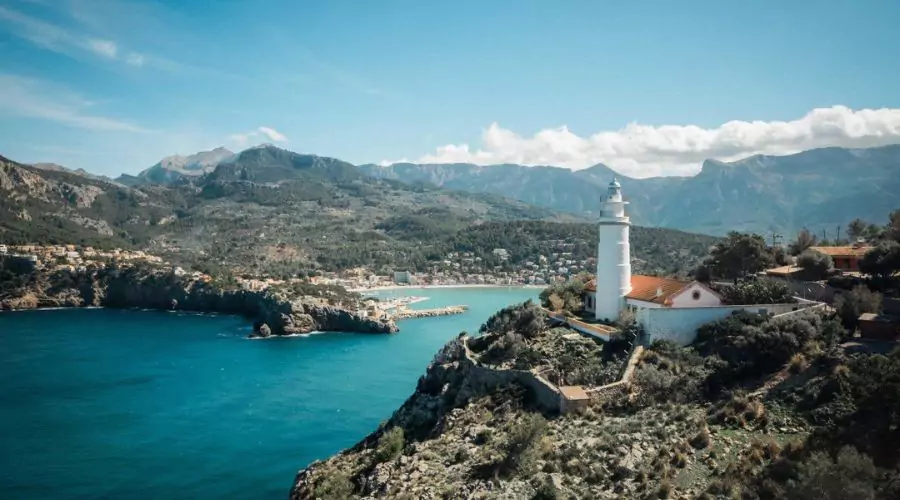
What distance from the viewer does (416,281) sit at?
348 ft

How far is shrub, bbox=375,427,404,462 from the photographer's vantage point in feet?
62.3

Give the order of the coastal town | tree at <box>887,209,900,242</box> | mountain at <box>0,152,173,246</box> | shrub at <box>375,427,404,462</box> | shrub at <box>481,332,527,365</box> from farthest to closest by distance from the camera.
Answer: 1. mountain at <box>0,152,173,246</box>
2. the coastal town
3. tree at <box>887,209,900,242</box>
4. shrub at <box>481,332,527,365</box>
5. shrub at <box>375,427,404,462</box>

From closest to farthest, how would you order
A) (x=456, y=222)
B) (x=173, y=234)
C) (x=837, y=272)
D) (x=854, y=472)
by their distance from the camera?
(x=854, y=472) < (x=837, y=272) < (x=173, y=234) < (x=456, y=222)

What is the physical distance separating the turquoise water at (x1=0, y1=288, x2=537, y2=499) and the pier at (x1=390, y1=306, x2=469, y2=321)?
6.32 m

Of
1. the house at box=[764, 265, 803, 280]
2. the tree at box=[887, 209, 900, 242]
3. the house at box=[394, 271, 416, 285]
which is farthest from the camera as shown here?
the house at box=[394, 271, 416, 285]

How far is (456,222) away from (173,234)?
68.3 meters

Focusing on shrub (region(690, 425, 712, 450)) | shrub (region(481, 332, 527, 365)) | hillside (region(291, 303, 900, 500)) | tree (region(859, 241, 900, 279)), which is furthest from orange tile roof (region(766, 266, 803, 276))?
shrub (region(690, 425, 712, 450))

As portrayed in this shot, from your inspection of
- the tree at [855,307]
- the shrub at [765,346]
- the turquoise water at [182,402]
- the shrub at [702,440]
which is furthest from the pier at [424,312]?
the shrub at [702,440]

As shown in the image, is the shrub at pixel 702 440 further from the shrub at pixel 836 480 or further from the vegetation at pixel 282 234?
the vegetation at pixel 282 234

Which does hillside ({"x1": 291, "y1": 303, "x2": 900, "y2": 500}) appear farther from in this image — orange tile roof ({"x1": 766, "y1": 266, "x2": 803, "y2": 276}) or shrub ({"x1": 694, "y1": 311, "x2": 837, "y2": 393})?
orange tile roof ({"x1": 766, "y1": 266, "x2": 803, "y2": 276})

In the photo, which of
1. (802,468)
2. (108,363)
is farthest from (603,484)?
(108,363)

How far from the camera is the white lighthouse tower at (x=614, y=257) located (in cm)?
2281

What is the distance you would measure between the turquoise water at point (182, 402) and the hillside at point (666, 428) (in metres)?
7.60

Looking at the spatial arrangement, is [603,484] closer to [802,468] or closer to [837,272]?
[802,468]
